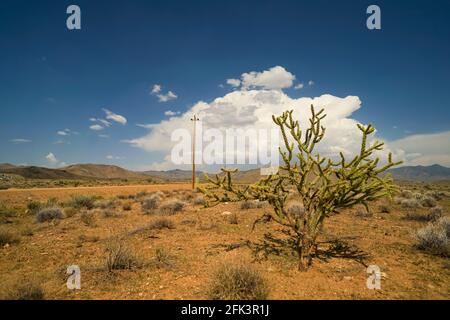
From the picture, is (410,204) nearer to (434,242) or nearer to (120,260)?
(434,242)

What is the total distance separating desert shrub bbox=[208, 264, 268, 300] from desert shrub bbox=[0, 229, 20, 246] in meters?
7.46

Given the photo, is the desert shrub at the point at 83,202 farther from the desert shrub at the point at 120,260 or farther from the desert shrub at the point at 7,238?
the desert shrub at the point at 120,260

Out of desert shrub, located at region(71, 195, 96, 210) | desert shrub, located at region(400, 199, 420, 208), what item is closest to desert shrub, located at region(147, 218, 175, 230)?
desert shrub, located at region(71, 195, 96, 210)

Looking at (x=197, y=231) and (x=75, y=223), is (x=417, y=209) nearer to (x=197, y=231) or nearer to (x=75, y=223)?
(x=197, y=231)

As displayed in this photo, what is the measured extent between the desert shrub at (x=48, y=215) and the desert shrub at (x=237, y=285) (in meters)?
10.5

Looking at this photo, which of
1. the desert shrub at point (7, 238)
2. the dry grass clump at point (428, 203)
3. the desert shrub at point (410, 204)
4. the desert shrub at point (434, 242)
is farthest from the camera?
the dry grass clump at point (428, 203)

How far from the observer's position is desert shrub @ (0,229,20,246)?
7938 mm

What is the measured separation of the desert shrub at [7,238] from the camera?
26.0ft

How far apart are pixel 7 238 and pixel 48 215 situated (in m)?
3.79

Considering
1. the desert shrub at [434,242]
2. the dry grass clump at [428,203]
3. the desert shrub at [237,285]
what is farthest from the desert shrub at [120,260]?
the dry grass clump at [428,203]

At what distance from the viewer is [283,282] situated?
5.00 meters
